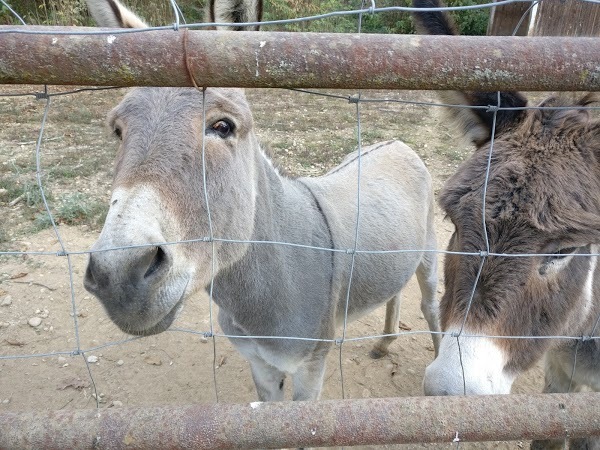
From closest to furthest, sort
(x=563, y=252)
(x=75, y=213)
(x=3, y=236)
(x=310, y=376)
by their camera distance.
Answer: (x=563, y=252)
(x=310, y=376)
(x=3, y=236)
(x=75, y=213)

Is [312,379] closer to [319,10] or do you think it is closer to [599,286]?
[599,286]

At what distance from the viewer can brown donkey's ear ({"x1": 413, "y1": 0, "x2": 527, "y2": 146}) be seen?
1.61 metres

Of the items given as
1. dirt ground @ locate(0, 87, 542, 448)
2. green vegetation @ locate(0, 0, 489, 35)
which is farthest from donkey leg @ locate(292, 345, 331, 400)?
green vegetation @ locate(0, 0, 489, 35)

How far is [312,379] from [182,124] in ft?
5.70

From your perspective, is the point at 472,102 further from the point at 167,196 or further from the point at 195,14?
the point at 195,14

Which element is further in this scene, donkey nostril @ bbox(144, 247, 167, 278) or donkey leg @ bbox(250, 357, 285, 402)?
donkey leg @ bbox(250, 357, 285, 402)

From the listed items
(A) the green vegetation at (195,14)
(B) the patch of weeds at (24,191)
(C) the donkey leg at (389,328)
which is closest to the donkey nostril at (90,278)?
(C) the donkey leg at (389,328)

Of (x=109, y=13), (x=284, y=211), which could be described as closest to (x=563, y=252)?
(x=284, y=211)

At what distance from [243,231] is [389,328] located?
102 inches

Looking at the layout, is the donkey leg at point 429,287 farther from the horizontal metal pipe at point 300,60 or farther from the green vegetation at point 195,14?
the green vegetation at point 195,14

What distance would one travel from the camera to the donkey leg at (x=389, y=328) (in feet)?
12.6

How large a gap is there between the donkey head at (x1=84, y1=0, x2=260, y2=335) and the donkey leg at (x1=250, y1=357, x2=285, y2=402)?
1019 millimetres

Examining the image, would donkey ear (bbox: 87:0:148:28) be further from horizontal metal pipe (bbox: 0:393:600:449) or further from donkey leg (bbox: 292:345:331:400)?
donkey leg (bbox: 292:345:331:400)

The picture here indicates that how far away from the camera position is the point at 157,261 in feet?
4.41
